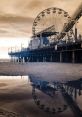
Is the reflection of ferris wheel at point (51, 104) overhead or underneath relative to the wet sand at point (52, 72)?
overhead

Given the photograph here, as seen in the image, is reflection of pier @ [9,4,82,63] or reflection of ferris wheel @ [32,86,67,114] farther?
reflection of pier @ [9,4,82,63]

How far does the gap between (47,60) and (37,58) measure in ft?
32.5

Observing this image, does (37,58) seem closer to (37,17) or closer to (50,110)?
(37,17)

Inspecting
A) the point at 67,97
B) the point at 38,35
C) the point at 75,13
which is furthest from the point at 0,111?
the point at 38,35

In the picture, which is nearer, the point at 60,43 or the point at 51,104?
the point at 51,104

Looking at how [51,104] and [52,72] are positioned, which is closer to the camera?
[51,104]

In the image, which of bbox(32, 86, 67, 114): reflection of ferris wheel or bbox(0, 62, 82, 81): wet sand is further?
bbox(0, 62, 82, 81): wet sand

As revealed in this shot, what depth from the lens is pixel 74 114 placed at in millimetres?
9398

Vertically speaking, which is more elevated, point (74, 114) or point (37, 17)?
point (37, 17)

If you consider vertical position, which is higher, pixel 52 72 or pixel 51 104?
pixel 51 104

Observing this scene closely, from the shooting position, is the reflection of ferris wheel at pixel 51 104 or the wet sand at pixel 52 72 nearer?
the reflection of ferris wheel at pixel 51 104

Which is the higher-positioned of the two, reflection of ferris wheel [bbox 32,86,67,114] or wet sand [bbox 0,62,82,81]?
reflection of ferris wheel [bbox 32,86,67,114]

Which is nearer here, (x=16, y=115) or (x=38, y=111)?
(x=16, y=115)

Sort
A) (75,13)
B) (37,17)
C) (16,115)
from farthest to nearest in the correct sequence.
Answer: (37,17) → (75,13) → (16,115)
